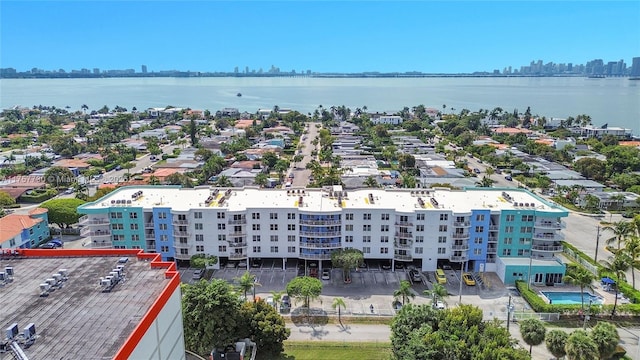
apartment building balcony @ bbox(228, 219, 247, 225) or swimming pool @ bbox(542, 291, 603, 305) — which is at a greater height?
apartment building balcony @ bbox(228, 219, 247, 225)

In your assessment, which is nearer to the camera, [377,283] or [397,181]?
[377,283]

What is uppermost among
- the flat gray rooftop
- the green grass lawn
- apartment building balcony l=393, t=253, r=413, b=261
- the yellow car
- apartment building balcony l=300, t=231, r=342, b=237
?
the flat gray rooftop

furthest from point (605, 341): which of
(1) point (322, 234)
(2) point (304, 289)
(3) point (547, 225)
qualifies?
(1) point (322, 234)

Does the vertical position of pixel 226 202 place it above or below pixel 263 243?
above

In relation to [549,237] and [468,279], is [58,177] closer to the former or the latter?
[468,279]

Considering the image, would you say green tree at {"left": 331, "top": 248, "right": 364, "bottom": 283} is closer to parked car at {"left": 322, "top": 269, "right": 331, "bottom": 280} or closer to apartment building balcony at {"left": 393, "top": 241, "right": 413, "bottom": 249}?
parked car at {"left": 322, "top": 269, "right": 331, "bottom": 280}

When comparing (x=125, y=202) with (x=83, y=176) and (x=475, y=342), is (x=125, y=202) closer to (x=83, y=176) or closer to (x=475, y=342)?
(x=475, y=342)

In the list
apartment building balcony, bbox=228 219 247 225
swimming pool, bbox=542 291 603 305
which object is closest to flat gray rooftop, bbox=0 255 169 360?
apartment building balcony, bbox=228 219 247 225

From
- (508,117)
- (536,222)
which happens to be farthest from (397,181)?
(508,117)
